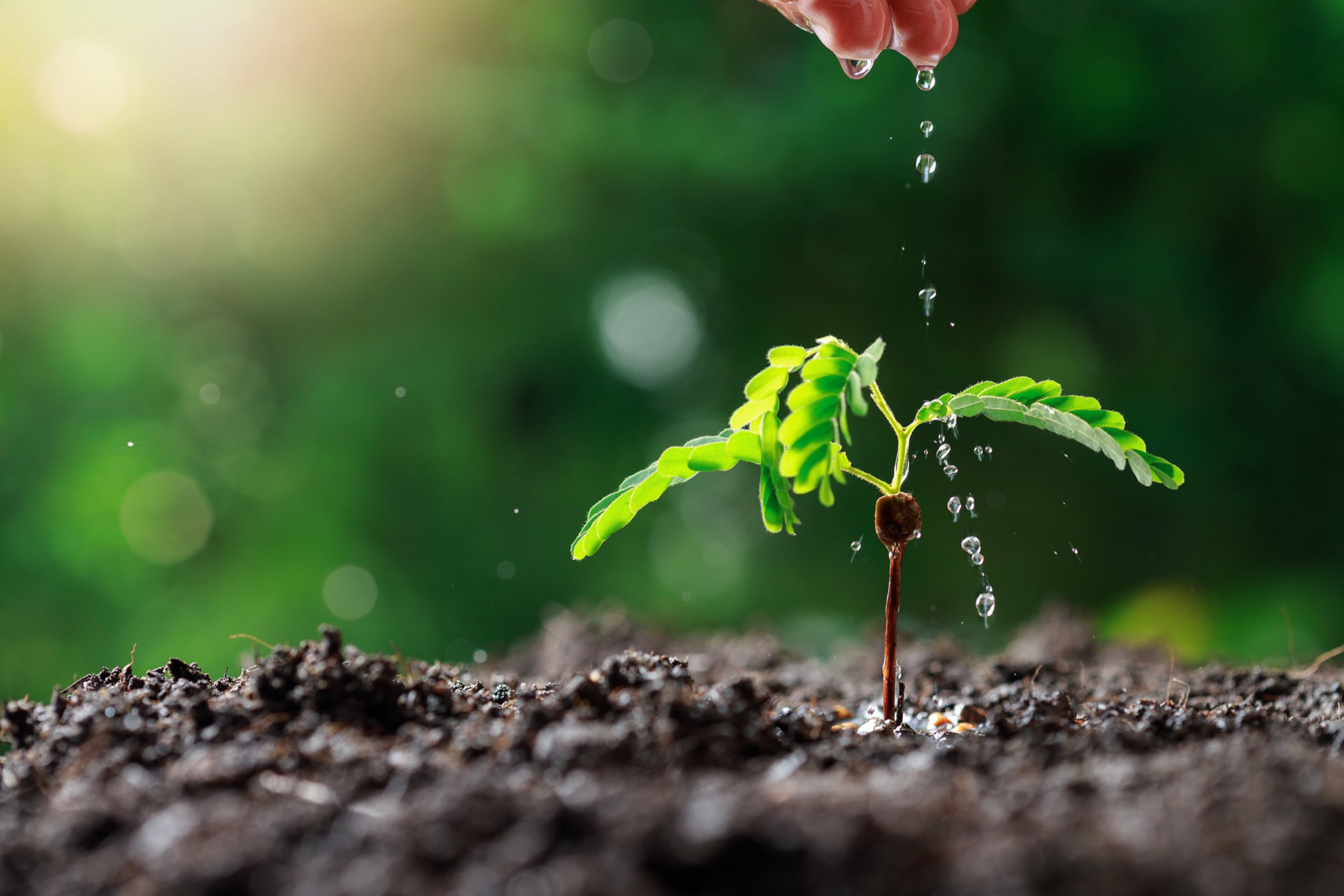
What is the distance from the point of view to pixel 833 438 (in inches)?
44.1

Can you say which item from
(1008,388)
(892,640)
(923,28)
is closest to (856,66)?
(923,28)

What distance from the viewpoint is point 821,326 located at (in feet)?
11.8

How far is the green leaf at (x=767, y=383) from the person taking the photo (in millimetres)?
1216

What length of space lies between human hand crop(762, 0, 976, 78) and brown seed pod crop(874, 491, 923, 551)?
75cm

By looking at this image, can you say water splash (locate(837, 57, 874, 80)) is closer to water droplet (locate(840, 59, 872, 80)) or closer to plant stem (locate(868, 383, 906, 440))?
water droplet (locate(840, 59, 872, 80))

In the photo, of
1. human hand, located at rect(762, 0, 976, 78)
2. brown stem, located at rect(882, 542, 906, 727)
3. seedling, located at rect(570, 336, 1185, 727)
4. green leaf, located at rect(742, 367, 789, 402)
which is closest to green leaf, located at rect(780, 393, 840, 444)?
seedling, located at rect(570, 336, 1185, 727)

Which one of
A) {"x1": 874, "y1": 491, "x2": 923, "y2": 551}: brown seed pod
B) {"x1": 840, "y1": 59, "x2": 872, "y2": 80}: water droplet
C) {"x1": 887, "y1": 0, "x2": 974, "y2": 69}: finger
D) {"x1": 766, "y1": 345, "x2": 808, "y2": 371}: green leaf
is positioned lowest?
{"x1": 874, "y1": 491, "x2": 923, "y2": 551}: brown seed pod

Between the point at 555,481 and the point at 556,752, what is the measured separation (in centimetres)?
278

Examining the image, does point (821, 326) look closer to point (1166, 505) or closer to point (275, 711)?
point (1166, 505)

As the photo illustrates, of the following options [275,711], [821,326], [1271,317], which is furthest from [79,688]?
[1271,317]

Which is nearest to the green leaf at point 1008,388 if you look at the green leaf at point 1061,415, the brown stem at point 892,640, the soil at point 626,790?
the green leaf at point 1061,415

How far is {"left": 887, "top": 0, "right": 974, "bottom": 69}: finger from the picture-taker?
1.66 meters

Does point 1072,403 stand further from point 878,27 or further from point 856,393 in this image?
point 878,27

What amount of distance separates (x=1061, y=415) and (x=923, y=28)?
791mm
